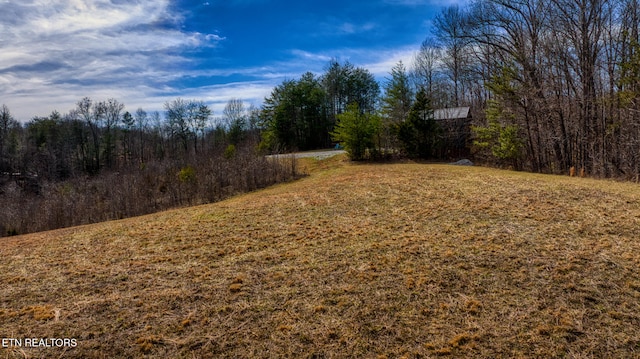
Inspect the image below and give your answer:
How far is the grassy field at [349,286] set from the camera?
7.76 feet

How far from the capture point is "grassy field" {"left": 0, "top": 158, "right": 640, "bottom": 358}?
2365mm

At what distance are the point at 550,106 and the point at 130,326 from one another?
14.8 meters

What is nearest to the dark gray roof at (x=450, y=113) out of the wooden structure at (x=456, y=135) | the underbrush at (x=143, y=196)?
the wooden structure at (x=456, y=135)

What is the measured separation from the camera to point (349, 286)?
3174 mm

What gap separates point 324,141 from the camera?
1140 inches

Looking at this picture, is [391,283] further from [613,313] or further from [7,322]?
[7,322]

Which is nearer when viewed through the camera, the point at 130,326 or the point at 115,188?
the point at 130,326

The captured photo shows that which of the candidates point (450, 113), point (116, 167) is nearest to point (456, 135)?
point (450, 113)

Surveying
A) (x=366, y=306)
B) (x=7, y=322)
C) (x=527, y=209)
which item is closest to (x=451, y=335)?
(x=366, y=306)

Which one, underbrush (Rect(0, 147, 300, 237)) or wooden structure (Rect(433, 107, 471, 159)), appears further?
wooden structure (Rect(433, 107, 471, 159))

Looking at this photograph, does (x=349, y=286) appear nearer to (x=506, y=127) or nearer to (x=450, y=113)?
(x=506, y=127)

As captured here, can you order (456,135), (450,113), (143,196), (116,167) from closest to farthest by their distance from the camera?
(143,196) < (456,135) < (450,113) < (116,167)

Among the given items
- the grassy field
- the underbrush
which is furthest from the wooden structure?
the grassy field

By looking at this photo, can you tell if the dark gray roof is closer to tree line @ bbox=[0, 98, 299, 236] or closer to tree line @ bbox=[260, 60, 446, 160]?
tree line @ bbox=[260, 60, 446, 160]
